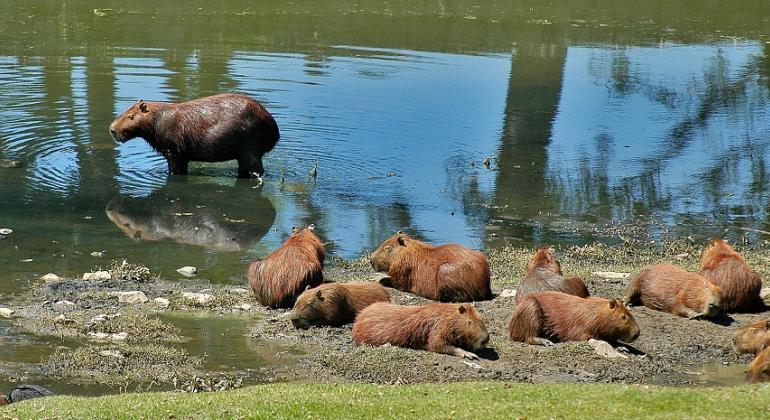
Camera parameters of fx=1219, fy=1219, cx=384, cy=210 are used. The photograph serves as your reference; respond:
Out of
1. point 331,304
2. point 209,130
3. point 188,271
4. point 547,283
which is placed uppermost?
point 209,130

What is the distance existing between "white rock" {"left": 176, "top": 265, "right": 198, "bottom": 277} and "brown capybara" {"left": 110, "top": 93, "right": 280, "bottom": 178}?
442cm

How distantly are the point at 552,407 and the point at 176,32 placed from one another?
2254 centimetres

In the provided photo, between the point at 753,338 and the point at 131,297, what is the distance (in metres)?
5.63

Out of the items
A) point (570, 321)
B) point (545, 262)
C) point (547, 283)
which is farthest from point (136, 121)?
point (570, 321)

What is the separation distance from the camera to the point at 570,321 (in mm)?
10445

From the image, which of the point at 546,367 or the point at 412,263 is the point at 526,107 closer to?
the point at 412,263

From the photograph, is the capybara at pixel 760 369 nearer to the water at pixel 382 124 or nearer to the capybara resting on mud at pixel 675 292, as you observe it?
the capybara resting on mud at pixel 675 292

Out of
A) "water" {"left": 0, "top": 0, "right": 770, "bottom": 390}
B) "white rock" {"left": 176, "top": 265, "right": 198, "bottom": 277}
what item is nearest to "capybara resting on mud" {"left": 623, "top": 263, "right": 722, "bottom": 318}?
"water" {"left": 0, "top": 0, "right": 770, "bottom": 390}

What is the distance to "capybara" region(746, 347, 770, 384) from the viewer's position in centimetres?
930

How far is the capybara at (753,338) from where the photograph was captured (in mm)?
10054

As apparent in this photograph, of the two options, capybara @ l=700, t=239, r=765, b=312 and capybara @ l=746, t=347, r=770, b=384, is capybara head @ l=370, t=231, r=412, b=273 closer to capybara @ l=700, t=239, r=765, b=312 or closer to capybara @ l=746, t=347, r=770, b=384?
capybara @ l=700, t=239, r=765, b=312

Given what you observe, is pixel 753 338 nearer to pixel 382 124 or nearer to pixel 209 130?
pixel 209 130

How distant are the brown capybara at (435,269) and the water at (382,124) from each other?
1.55 m

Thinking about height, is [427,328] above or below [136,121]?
below
